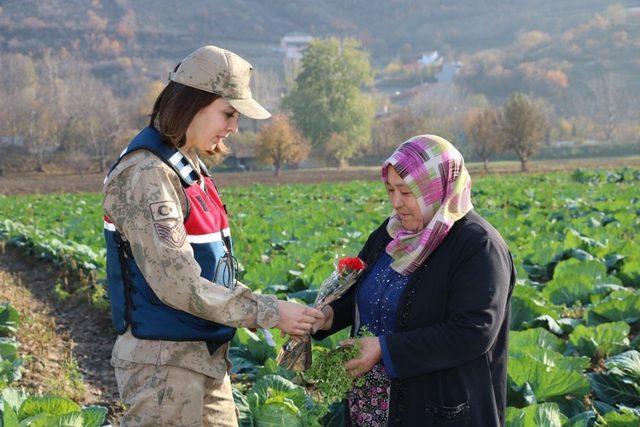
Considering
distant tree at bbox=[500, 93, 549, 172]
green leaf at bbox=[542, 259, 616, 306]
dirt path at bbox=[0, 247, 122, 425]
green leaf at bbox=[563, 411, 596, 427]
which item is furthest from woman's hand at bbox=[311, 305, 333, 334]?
distant tree at bbox=[500, 93, 549, 172]

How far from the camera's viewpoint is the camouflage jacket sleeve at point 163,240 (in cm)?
256

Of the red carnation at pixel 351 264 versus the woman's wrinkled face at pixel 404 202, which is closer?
the woman's wrinkled face at pixel 404 202

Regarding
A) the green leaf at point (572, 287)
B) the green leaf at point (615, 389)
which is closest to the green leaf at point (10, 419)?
the green leaf at point (615, 389)

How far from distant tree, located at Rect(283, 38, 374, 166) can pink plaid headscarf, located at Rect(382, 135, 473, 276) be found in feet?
224

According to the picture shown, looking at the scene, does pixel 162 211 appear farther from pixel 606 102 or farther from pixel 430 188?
pixel 606 102

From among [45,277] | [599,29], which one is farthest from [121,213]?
[599,29]

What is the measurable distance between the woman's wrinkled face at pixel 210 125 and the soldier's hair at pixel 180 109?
22 millimetres

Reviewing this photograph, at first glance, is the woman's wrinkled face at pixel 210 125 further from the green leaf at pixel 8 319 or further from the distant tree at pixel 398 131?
the distant tree at pixel 398 131

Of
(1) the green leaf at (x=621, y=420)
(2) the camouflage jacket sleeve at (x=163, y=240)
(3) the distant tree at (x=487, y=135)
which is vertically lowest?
(3) the distant tree at (x=487, y=135)

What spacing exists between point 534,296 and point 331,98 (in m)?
70.9

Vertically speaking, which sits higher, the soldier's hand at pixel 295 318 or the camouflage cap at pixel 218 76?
the camouflage cap at pixel 218 76

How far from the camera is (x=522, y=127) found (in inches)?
1927

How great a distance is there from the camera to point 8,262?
1164 centimetres

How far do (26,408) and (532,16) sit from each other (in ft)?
635
